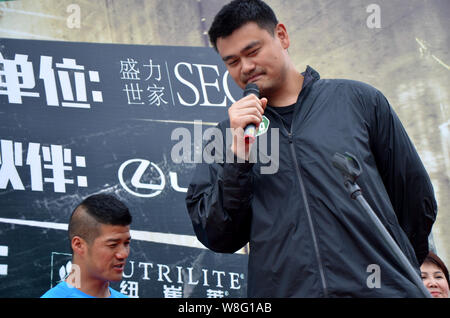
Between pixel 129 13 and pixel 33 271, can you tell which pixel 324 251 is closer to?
pixel 33 271

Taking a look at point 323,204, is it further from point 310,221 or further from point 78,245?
point 78,245

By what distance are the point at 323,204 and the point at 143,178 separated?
1421 millimetres

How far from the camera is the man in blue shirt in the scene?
7.77ft

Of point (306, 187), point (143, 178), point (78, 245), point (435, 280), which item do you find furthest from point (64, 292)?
point (435, 280)

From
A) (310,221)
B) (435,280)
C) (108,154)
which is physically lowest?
(435,280)

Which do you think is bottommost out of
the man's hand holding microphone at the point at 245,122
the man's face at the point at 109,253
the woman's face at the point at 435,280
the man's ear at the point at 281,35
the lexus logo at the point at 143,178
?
the woman's face at the point at 435,280

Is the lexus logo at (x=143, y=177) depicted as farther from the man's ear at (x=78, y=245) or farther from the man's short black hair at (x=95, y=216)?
the man's ear at (x=78, y=245)

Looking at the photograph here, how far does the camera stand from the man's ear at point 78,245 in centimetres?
241

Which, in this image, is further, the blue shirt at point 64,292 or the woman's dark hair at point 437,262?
the woman's dark hair at point 437,262

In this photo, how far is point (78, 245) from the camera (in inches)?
95.7

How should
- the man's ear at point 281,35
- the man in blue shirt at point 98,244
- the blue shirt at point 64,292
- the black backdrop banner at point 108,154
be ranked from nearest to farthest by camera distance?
1. the man's ear at point 281,35
2. the blue shirt at point 64,292
3. the man in blue shirt at point 98,244
4. the black backdrop banner at point 108,154

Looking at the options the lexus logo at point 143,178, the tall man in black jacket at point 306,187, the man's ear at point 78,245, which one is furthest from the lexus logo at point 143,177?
the tall man in black jacket at point 306,187

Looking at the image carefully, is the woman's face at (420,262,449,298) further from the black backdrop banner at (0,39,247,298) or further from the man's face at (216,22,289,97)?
the man's face at (216,22,289,97)

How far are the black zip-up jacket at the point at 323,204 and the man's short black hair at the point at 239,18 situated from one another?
222mm
